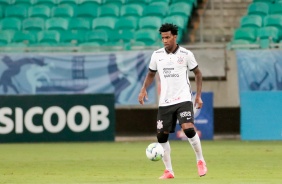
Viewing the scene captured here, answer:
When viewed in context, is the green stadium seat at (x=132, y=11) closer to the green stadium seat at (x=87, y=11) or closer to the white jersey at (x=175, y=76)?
the green stadium seat at (x=87, y=11)

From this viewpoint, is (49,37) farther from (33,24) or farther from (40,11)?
(40,11)

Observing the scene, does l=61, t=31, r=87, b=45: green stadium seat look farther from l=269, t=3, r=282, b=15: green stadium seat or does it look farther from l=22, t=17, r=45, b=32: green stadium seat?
l=269, t=3, r=282, b=15: green stadium seat

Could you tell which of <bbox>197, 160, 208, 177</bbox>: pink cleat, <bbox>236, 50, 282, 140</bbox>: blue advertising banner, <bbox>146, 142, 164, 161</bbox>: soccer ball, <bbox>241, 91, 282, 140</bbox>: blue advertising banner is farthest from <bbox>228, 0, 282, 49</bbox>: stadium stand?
<bbox>146, 142, 164, 161</bbox>: soccer ball

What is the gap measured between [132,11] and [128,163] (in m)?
10.3

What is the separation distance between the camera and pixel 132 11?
88.4 feet

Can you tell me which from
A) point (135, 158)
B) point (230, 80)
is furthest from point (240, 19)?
point (135, 158)

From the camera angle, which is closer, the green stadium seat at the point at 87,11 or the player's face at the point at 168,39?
the player's face at the point at 168,39

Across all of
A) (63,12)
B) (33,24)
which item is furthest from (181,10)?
(33,24)

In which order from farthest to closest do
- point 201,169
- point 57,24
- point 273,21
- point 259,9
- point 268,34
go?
point 57,24 → point 259,9 → point 273,21 → point 268,34 → point 201,169

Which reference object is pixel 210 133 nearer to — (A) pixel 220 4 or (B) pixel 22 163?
(A) pixel 220 4

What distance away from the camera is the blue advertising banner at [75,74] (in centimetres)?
2464

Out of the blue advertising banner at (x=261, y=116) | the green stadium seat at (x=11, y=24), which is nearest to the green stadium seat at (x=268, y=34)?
the blue advertising banner at (x=261, y=116)

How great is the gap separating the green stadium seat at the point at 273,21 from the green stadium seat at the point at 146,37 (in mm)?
2991

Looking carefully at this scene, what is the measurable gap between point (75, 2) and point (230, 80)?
5.58 metres
